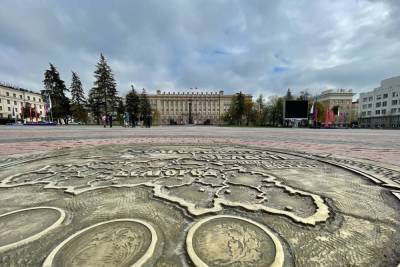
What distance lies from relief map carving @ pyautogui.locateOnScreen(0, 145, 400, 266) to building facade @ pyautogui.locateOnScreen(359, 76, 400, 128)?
8455 centimetres

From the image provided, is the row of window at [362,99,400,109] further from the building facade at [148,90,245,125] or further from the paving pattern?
the paving pattern

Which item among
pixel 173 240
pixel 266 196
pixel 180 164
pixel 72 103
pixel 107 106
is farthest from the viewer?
pixel 72 103

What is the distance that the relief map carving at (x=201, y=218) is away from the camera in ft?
4.05

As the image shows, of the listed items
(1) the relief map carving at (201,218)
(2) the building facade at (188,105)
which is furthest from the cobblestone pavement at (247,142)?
(2) the building facade at (188,105)

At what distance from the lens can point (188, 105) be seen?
105375mm

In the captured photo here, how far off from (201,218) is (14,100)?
92507mm

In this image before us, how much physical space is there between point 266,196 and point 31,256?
2122 mm

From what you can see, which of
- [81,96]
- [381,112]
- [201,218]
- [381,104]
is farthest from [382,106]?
[81,96]

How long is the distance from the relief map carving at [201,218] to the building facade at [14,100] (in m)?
77.4

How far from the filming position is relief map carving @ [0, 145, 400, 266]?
1235 mm

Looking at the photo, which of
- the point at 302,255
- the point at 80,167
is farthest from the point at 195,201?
the point at 80,167

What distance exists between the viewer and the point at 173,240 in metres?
1.39

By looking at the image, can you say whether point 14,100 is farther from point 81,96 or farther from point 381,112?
point 381,112

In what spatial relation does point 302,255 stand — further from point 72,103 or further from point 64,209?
point 72,103
